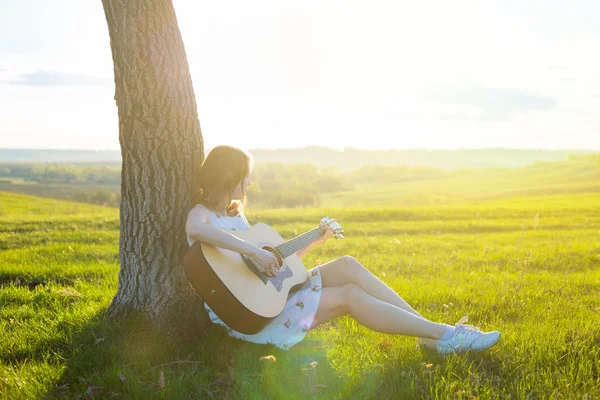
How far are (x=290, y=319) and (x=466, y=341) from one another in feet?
4.40

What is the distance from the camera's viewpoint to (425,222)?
12172mm

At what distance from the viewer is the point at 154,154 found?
3.82m

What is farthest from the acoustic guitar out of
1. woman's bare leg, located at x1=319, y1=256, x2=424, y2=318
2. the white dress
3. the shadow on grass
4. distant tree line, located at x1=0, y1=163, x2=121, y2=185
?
distant tree line, located at x1=0, y1=163, x2=121, y2=185

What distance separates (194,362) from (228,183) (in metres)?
1.37

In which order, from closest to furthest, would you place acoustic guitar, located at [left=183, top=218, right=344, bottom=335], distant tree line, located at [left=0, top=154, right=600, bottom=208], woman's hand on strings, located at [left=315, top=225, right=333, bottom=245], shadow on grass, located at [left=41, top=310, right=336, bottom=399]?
shadow on grass, located at [left=41, top=310, right=336, bottom=399] → acoustic guitar, located at [left=183, top=218, right=344, bottom=335] → woman's hand on strings, located at [left=315, top=225, right=333, bottom=245] → distant tree line, located at [left=0, top=154, right=600, bottom=208]

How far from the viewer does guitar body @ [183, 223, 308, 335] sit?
327cm

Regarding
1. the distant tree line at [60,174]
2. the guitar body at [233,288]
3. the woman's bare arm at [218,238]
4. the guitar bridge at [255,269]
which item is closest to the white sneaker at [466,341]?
the guitar body at [233,288]

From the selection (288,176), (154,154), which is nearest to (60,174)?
(288,176)

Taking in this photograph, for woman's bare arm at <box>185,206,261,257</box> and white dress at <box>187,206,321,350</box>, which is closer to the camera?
woman's bare arm at <box>185,206,261,257</box>

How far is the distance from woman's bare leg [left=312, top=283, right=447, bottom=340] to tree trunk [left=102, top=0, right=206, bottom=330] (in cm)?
→ 112

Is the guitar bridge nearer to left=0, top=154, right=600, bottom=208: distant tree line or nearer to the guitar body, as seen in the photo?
the guitar body

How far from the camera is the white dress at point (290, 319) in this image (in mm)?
3561

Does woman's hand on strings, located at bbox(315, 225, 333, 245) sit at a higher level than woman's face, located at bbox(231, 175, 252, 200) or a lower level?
lower

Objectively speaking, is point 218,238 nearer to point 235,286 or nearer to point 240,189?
point 235,286
